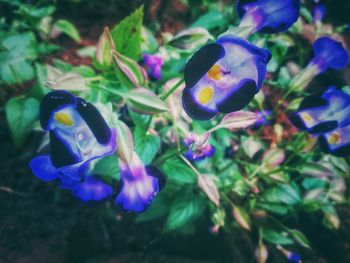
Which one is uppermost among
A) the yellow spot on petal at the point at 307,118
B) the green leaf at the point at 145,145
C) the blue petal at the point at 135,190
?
the yellow spot on petal at the point at 307,118

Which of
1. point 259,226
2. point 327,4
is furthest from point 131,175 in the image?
point 327,4

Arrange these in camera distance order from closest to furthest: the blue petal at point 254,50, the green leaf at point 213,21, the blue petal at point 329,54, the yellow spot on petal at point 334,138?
1. the blue petal at point 254,50
2. the yellow spot on petal at point 334,138
3. the blue petal at point 329,54
4. the green leaf at point 213,21

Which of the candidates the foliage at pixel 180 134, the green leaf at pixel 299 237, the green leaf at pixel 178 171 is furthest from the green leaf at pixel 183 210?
the green leaf at pixel 299 237

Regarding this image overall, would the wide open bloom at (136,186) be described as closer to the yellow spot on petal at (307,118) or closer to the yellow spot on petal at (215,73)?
the yellow spot on petal at (215,73)

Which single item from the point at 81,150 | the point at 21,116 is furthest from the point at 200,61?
the point at 21,116

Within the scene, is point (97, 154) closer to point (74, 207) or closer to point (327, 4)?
point (74, 207)

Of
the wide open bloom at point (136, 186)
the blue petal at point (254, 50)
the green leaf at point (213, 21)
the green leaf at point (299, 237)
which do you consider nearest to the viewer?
the blue petal at point (254, 50)

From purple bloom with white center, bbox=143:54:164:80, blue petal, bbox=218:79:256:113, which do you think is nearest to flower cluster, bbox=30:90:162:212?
blue petal, bbox=218:79:256:113
